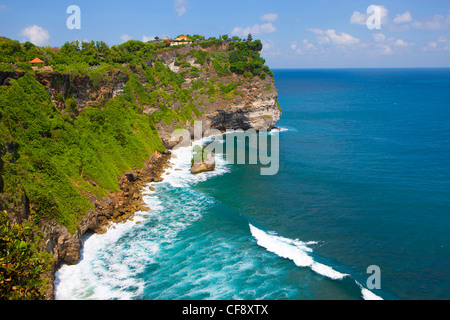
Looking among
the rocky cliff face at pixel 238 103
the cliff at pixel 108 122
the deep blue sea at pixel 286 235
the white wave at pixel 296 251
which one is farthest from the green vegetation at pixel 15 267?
the rocky cliff face at pixel 238 103

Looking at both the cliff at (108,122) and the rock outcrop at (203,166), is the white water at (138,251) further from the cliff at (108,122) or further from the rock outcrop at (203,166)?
the rock outcrop at (203,166)

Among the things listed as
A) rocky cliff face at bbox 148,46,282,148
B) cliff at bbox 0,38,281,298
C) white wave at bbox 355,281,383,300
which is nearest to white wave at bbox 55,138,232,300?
cliff at bbox 0,38,281,298

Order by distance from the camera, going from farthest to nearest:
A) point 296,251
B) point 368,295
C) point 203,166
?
point 203,166, point 296,251, point 368,295

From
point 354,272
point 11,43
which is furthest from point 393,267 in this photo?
point 11,43

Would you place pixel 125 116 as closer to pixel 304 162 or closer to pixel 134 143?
pixel 134 143

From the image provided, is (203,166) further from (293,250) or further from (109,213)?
(293,250)

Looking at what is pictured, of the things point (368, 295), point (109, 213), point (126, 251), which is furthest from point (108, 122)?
point (368, 295)
